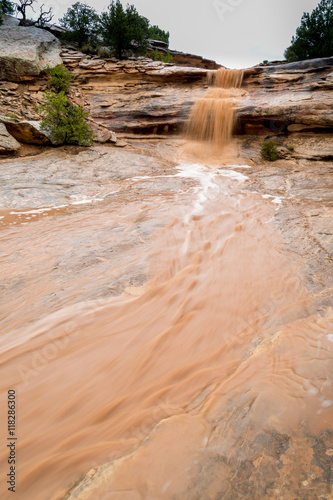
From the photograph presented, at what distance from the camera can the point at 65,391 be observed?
58.9 inches

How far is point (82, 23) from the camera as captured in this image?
12812 mm

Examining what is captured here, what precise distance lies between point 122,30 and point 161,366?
1564 centimetres

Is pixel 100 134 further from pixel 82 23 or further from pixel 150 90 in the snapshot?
pixel 82 23

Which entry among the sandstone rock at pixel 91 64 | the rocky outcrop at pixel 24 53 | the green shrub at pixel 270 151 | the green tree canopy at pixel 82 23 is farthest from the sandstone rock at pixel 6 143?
the green tree canopy at pixel 82 23

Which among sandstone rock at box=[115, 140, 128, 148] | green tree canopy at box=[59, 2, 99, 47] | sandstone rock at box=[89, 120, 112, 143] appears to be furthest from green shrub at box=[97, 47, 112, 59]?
sandstone rock at box=[115, 140, 128, 148]

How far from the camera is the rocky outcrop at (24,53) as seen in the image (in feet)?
31.7

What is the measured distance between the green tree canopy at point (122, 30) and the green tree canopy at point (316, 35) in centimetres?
950

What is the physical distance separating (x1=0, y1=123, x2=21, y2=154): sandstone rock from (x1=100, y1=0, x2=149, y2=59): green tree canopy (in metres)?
8.48

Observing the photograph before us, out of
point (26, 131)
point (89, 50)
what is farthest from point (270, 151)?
point (89, 50)

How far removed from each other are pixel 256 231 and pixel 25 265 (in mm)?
3206

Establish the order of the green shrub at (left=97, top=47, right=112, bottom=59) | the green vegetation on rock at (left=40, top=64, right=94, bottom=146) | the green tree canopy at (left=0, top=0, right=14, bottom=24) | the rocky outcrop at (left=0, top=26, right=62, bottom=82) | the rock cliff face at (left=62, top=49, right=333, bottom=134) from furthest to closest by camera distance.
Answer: the green tree canopy at (left=0, top=0, right=14, bottom=24) → the green shrub at (left=97, top=47, right=112, bottom=59) → the rocky outcrop at (left=0, top=26, right=62, bottom=82) → the rock cliff face at (left=62, top=49, right=333, bottom=134) → the green vegetation on rock at (left=40, top=64, right=94, bottom=146)

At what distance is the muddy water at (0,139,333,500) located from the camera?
1095mm

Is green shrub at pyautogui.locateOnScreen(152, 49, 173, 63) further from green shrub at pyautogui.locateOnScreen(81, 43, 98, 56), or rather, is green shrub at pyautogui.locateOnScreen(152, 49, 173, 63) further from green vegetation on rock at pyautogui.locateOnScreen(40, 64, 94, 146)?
green vegetation on rock at pyautogui.locateOnScreen(40, 64, 94, 146)

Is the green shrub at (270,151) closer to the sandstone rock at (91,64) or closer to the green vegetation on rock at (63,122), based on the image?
the green vegetation on rock at (63,122)
